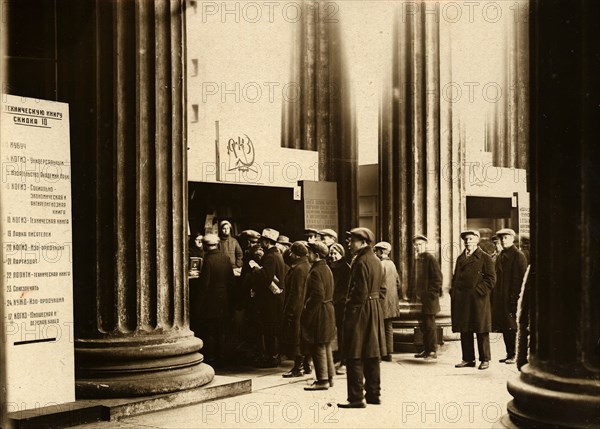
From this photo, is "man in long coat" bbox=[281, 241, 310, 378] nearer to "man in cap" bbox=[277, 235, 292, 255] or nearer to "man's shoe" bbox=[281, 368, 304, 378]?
"man's shoe" bbox=[281, 368, 304, 378]

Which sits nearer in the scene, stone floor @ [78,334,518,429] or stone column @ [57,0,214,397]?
stone floor @ [78,334,518,429]

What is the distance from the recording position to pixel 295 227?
14.4 meters

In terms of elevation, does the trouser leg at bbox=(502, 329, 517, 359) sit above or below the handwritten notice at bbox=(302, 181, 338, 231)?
below

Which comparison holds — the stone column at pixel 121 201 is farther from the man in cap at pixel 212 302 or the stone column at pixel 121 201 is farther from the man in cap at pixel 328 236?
the man in cap at pixel 212 302

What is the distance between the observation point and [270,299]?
1061cm

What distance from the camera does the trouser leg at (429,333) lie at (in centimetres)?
1119

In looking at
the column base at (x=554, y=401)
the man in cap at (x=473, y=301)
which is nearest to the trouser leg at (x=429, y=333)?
the man in cap at (x=473, y=301)

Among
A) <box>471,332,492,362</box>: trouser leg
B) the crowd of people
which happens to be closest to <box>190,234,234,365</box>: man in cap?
the crowd of people

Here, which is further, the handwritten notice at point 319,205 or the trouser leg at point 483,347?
the handwritten notice at point 319,205

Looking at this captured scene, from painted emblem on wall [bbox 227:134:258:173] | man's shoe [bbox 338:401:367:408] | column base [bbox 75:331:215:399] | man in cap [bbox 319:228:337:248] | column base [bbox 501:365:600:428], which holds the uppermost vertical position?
painted emblem on wall [bbox 227:134:258:173]

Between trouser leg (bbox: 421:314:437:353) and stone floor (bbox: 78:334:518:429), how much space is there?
3.61 ft

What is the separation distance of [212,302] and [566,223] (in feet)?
22.2

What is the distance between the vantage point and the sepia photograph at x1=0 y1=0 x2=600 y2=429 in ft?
14.6

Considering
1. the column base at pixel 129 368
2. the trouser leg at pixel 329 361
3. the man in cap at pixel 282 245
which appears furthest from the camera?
the man in cap at pixel 282 245
